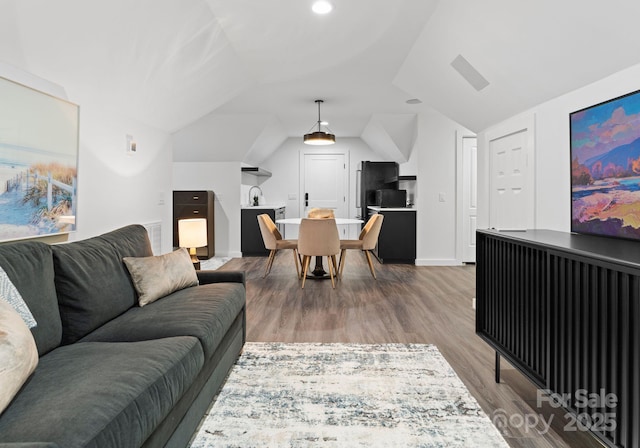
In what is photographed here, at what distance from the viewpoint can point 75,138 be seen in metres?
2.50

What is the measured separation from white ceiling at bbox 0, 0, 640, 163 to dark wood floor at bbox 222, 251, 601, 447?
71.6 inches

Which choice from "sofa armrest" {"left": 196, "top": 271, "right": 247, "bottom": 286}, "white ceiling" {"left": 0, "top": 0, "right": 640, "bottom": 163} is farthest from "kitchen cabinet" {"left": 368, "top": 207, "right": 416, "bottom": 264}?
"sofa armrest" {"left": 196, "top": 271, "right": 247, "bottom": 286}

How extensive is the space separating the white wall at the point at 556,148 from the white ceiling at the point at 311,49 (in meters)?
0.07

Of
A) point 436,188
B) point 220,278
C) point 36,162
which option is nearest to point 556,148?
point 220,278

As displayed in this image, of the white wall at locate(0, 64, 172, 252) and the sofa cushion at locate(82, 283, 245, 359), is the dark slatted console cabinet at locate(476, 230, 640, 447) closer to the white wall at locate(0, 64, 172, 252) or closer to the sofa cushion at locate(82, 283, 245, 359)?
the sofa cushion at locate(82, 283, 245, 359)

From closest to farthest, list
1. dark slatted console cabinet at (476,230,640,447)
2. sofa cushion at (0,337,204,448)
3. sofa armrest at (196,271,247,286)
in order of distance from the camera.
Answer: sofa cushion at (0,337,204,448) < dark slatted console cabinet at (476,230,640,447) < sofa armrest at (196,271,247,286)

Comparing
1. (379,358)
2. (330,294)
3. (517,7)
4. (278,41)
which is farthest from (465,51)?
(330,294)

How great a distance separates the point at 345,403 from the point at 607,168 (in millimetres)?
1825

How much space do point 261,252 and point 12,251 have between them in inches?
223

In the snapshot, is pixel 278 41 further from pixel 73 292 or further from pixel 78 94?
pixel 73 292

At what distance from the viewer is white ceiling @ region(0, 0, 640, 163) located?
78.3 inches

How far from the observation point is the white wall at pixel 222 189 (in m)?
7.22

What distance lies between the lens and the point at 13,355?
1125 millimetres

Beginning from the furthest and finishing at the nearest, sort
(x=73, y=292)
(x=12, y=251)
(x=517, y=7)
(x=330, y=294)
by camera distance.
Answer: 1. (x=330, y=294)
2. (x=517, y=7)
3. (x=73, y=292)
4. (x=12, y=251)
